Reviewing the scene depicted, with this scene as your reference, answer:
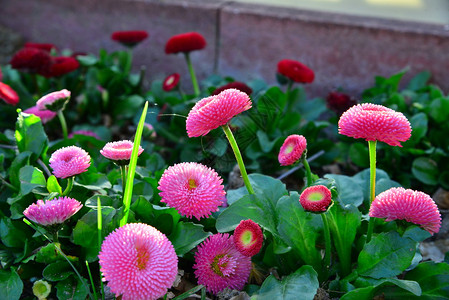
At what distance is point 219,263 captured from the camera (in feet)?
4.37

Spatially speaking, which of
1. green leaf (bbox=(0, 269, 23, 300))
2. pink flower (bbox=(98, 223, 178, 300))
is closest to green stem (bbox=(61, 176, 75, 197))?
green leaf (bbox=(0, 269, 23, 300))

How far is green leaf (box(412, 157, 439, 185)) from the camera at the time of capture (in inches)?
86.5

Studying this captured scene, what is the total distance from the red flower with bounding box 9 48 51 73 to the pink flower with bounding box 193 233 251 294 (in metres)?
1.53

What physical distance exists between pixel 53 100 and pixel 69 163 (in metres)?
0.55

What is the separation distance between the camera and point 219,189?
4.27 ft

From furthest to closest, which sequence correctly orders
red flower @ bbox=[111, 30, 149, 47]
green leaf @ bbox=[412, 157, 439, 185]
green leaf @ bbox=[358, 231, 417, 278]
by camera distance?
1. red flower @ bbox=[111, 30, 149, 47]
2. green leaf @ bbox=[412, 157, 439, 185]
3. green leaf @ bbox=[358, 231, 417, 278]

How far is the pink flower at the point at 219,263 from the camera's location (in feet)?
4.38

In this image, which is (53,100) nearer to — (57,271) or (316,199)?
(57,271)

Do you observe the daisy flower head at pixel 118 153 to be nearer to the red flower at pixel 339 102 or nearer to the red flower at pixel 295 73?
the red flower at pixel 295 73

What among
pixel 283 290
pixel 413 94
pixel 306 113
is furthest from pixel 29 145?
pixel 413 94

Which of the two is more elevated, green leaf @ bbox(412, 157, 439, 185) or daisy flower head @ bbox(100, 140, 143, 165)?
daisy flower head @ bbox(100, 140, 143, 165)

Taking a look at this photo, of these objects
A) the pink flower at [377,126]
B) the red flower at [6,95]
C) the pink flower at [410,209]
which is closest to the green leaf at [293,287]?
the pink flower at [410,209]

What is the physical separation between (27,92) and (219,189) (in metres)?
1.89

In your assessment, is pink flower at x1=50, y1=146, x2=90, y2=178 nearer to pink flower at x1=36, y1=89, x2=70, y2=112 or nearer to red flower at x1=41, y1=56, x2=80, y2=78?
pink flower at x1=36, y1=89, x2=70, y2=112
